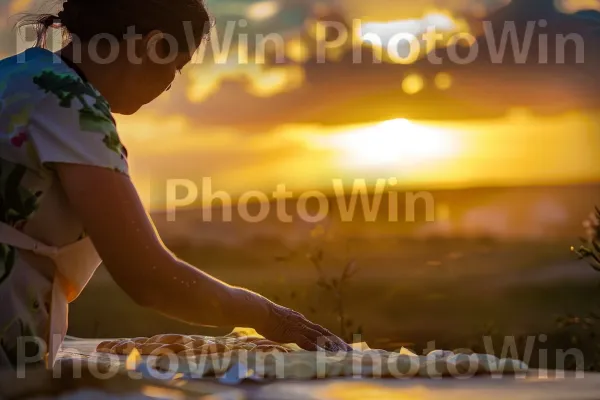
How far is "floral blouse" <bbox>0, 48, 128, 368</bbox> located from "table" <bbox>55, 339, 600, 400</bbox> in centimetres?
26

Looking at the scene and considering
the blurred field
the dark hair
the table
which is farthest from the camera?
the blurred field

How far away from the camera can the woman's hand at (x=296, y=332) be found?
4.04ft

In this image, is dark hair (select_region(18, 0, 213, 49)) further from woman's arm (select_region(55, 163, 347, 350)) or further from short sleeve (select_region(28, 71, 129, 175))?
woman's arm (select_region(55, 163, 347, 350))

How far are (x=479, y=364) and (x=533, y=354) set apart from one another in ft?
6.12

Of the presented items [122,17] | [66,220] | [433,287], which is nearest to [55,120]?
[66,220]

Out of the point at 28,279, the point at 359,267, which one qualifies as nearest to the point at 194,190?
the point at 359,267

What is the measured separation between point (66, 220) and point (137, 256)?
12 cm

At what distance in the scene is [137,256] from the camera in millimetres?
1041

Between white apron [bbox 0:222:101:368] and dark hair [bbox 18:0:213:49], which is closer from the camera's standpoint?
white apron [bbox 0:222:101:368]

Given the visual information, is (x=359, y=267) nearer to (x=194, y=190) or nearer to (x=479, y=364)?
(x=194, y=190)

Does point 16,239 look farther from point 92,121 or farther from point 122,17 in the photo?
point 122,17

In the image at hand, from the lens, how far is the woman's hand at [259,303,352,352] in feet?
4.04

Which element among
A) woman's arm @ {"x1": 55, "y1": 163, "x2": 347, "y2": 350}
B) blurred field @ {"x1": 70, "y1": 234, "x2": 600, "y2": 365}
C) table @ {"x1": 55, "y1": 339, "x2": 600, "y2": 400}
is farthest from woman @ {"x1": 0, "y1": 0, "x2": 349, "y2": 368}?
blurred field @ {"x1": 70, "y1": 234, "x2": 600, "y2": 365}

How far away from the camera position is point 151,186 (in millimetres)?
2834
